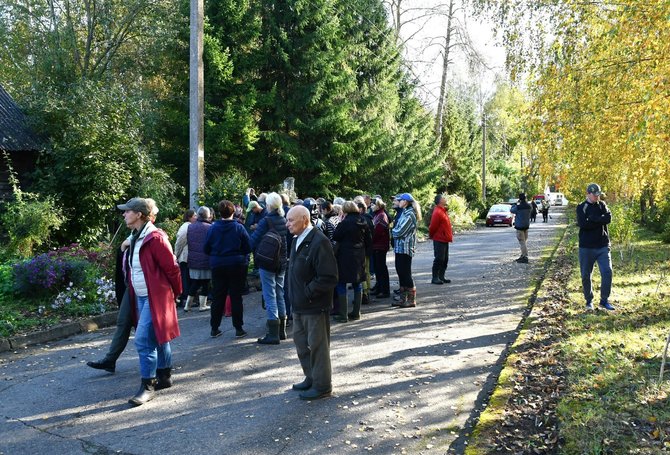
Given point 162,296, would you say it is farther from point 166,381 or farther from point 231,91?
point 231,91

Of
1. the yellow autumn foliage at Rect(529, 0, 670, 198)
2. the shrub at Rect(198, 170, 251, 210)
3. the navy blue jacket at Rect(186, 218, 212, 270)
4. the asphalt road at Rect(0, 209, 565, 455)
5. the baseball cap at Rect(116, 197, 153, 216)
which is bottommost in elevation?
the asphalt road at Rect(0, 209, 565, 455)

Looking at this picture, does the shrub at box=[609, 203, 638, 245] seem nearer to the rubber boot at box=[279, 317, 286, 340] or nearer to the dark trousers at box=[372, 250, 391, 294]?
the dark trousers at box=[372, 250, 391, 294]

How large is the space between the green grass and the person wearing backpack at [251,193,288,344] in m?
3.69

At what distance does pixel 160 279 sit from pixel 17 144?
47.7ft

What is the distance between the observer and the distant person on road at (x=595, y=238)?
9.34 m

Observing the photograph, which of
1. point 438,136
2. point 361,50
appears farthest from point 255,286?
point 438,136

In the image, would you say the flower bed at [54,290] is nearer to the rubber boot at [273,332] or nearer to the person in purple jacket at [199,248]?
the person in purple jacket at [199,248]

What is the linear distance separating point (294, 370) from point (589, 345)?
12.2ft

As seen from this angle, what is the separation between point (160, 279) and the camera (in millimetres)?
5934

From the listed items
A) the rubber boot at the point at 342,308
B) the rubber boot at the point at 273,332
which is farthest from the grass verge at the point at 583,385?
the rubber boot at the point at 273,332

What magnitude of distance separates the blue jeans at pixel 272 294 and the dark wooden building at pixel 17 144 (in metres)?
12.9

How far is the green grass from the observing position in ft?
15.6

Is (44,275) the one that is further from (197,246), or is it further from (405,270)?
(405,270)

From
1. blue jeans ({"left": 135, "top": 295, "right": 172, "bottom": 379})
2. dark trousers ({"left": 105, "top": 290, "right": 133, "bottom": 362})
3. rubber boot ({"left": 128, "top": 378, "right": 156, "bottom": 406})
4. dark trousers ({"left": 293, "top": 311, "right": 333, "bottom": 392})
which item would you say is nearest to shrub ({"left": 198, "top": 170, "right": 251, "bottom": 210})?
dark trousers ({"left": 105, "top": 290, "right": 133, "bottom": 362})
